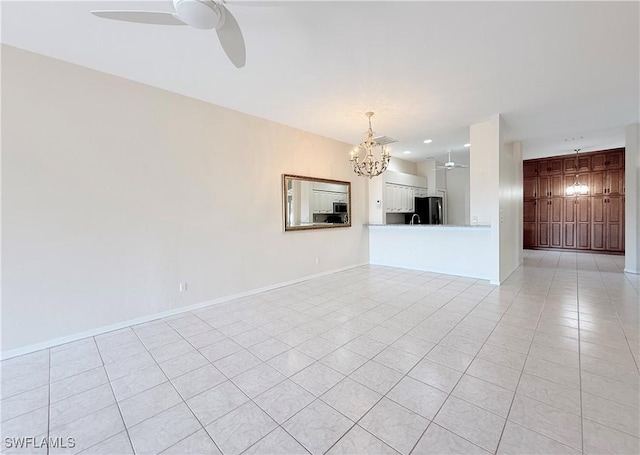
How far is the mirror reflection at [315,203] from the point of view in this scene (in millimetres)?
4930

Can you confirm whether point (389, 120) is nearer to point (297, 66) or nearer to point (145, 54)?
point (297, 66)

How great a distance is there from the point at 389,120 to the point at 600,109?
3.27 meters

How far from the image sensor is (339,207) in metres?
5.93

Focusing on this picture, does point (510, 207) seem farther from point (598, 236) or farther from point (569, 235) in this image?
point (598, 236)

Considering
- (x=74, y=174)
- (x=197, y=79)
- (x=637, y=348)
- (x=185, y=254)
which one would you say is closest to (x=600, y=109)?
(x=637, y=348)

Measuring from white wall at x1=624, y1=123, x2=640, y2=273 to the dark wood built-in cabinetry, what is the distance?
112 inches

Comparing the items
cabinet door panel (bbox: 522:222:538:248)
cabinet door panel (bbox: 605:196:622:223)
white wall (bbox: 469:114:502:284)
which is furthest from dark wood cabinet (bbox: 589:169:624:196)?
Result: white wall (bbox: 469:114:502:284)

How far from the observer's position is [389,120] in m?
4.66

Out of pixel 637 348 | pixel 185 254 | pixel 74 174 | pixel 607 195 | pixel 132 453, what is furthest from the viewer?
pixel 607 195

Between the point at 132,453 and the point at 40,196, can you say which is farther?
the point at 40,196

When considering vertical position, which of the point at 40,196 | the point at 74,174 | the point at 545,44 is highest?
the point at 545,44

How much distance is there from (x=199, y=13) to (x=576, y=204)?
413 inches

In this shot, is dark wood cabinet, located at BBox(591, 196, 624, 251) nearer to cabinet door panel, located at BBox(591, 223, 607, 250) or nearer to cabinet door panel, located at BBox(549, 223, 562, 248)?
cabinet door panel, located at BBox(591, 223, 607, 250)

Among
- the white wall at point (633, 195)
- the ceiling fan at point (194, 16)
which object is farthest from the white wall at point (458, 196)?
the ceiling fan at point (194, 16)
